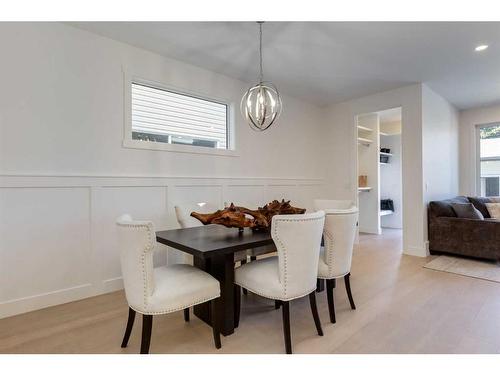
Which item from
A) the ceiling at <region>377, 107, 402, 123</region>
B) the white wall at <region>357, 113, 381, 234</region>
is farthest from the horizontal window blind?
the ceiling at <region>377, 107, 402, 123</region>

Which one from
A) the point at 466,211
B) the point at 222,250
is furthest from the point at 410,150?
the point at 222,250

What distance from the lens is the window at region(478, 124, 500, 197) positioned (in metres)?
5.45

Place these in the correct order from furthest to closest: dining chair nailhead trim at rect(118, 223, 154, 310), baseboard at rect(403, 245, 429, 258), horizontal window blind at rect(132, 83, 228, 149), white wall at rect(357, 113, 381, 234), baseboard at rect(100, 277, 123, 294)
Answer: white wall at rect(357, 113, 381, 234)
baseboard at rect(403, 245, 429, 258)
horizontal window blind at rect(132, 83, 228, 149)
baseboard at rect(100, 277, 123, 294)
dining chair nailhead trim at rect(118, 223, 154, 310)

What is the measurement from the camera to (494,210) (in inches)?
172

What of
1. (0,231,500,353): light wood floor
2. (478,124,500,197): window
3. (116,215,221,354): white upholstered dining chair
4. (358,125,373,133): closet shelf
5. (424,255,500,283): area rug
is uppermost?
(358,125,373,133): closet shelf

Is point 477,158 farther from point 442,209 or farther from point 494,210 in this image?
point 442,209

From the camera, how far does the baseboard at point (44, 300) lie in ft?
7.40

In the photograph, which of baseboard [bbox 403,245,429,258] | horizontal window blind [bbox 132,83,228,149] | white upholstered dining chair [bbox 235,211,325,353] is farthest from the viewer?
baseboard [bbox 403,245,429,258]

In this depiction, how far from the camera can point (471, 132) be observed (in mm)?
5652

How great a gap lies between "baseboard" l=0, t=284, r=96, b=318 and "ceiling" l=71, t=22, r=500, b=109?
244 cm

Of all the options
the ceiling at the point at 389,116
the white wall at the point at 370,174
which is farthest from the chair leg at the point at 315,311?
the ceiling at the point at 389,116

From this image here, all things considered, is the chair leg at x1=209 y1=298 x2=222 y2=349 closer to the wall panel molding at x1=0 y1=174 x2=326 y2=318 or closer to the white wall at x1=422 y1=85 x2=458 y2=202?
the wall panel molding at x1=0 y1=174 x2=326 y2=318

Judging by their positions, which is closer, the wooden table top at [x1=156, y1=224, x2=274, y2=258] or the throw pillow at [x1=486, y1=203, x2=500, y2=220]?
the wooden table top at [x1=156, y1=224, x2=274, y2=258]

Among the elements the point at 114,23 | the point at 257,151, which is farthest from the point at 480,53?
the point at 114,23
